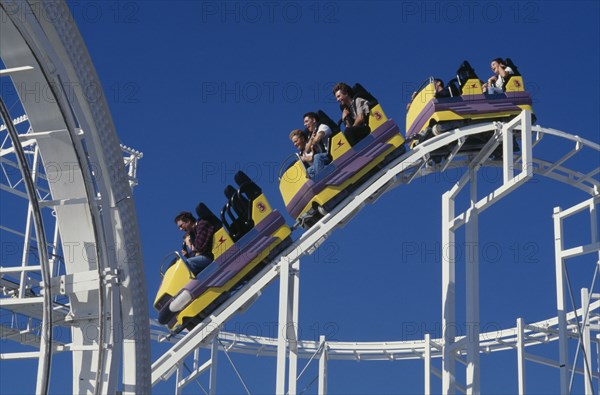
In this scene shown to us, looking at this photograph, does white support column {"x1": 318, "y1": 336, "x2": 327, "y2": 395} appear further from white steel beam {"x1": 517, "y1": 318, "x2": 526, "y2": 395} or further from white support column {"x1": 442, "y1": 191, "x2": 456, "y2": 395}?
white steel beam {"x1": 517, "y1": 318, "x2": 526, "y2": 395}

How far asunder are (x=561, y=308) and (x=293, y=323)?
3478mm

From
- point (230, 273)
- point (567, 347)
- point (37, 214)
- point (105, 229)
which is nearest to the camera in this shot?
point (37, 214)

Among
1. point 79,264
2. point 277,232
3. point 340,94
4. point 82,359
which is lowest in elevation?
point 82,359

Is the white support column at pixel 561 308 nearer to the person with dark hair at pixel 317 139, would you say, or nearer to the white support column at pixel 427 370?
the white support column at pixel 427 370

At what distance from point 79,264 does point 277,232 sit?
4.75m

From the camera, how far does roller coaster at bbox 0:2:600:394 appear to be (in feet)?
25.6

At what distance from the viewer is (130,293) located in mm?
8039

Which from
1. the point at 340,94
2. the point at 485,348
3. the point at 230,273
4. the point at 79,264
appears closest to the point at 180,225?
the point at 230,273

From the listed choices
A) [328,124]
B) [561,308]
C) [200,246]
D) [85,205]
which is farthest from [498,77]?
[85,205]

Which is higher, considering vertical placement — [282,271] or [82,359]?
[282,271]

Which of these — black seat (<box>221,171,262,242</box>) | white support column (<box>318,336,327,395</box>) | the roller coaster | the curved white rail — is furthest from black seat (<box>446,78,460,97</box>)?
the curved white rail

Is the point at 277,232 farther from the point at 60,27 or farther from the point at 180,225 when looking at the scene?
the point at 60,27

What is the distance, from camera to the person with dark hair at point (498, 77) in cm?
1427

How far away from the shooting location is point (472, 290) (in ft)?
44.6
